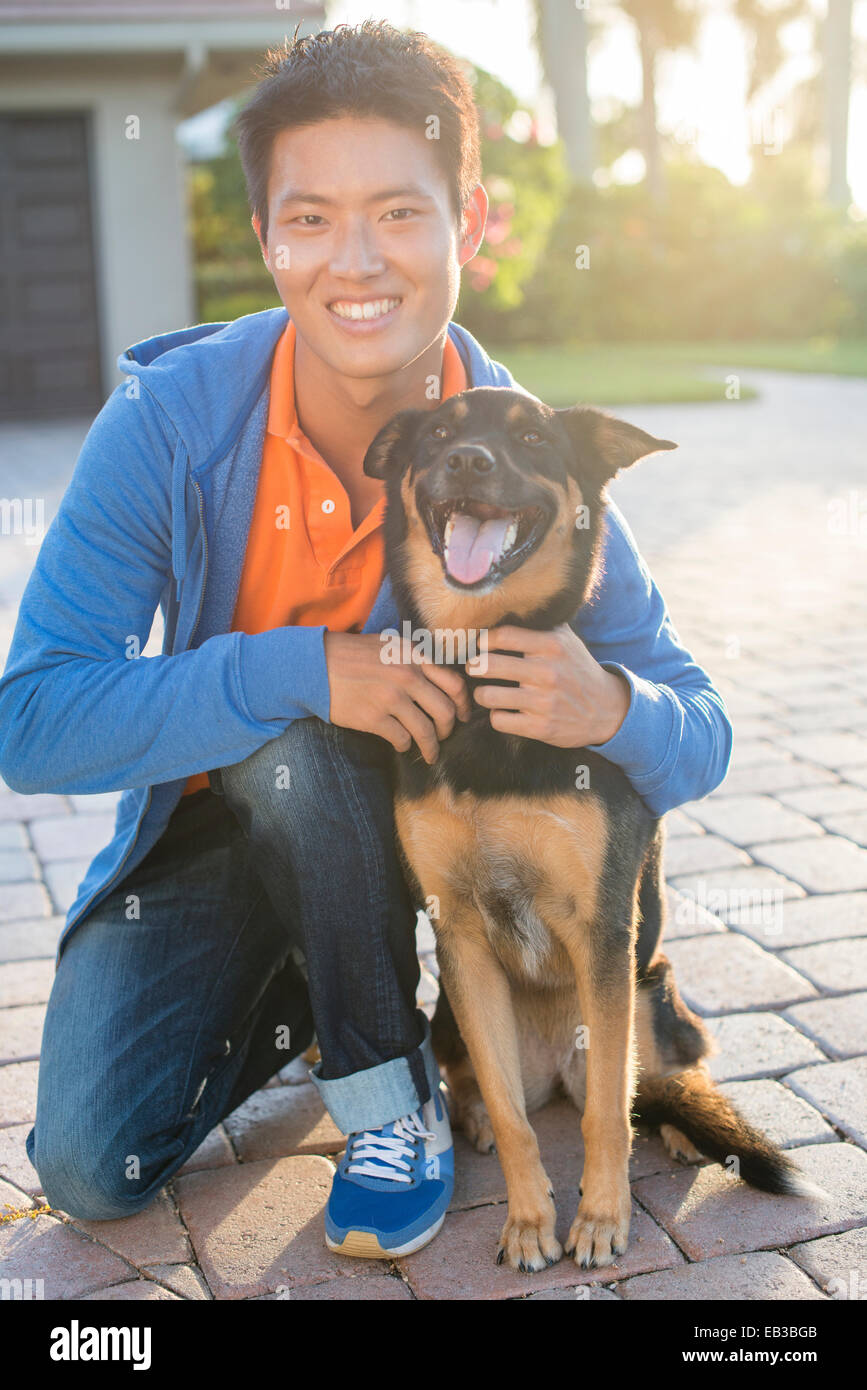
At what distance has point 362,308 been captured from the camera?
2.56 meters

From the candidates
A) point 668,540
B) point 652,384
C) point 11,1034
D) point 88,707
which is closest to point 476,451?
point 88,707

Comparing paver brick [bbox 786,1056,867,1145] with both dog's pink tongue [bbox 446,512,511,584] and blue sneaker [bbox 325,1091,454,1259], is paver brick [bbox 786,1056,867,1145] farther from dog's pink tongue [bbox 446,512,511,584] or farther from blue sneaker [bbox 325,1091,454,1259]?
dog's pink tongue [bbox 446,512,511,584]

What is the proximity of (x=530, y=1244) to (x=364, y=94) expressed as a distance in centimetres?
207

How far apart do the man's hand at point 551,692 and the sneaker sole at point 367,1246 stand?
90 cm

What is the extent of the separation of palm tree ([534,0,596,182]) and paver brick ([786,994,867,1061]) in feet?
85.4

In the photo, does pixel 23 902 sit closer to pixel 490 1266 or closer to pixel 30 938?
pixel 30 938

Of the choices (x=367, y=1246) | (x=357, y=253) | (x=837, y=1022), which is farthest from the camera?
(x=837, y=1022)

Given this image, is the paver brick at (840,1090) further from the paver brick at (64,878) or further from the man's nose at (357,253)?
the paver brick at (64,878)

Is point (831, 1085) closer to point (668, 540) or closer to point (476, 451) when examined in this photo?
point (476, 451)

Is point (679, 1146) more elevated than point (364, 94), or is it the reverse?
point (364, 94)

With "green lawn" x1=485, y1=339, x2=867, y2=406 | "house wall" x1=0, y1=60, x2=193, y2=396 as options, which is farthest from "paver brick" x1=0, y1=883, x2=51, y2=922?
"house wall" x1=0, y1=60, x2=193, y2=396

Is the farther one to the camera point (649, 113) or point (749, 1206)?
point (649, 113)

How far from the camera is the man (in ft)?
7.76

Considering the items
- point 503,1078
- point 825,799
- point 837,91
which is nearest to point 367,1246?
point 503,1078
